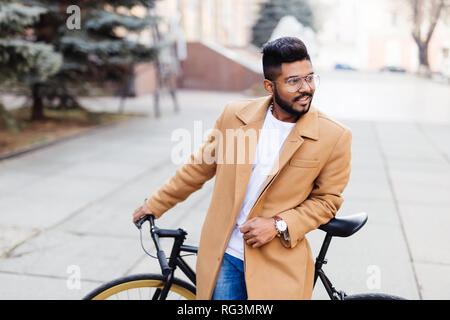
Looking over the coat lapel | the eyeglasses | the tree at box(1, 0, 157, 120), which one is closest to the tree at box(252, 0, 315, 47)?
the tree at box(1, 0, 157, 120)

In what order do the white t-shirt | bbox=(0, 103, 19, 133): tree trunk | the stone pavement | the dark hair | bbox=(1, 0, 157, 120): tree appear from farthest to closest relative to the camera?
bbox=(1, 0, 157, 120): tree → bbox=(0, 103, 19, 133): tree trunk → the stone pavement → the white t-shirt → the dark hair

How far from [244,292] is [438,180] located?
597 cm

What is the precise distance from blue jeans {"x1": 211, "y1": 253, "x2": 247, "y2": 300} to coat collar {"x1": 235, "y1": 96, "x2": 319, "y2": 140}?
62cm

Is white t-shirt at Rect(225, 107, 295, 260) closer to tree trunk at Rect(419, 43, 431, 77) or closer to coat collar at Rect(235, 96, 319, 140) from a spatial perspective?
coat collar at Rect(235, 96, 319, 140)

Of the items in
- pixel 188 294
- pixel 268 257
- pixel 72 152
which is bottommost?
pixel 72 152

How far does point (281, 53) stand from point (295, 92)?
0.17 meters

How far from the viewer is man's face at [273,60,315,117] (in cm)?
209

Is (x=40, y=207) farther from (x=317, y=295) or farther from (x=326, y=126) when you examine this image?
(x=326, y=126)

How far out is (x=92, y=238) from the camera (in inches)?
198

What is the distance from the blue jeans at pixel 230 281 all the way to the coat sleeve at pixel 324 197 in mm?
261

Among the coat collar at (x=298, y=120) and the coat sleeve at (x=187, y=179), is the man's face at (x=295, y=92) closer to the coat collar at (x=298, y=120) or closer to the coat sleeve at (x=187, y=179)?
the coat collar at (x=298, y=120)

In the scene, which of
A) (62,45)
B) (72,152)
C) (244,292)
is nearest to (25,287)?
(244,292)

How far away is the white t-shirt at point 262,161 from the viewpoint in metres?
2.21

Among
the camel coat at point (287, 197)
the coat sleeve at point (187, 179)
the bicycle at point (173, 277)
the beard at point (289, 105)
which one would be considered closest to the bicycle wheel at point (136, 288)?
the bicycle at point (173, 277)
